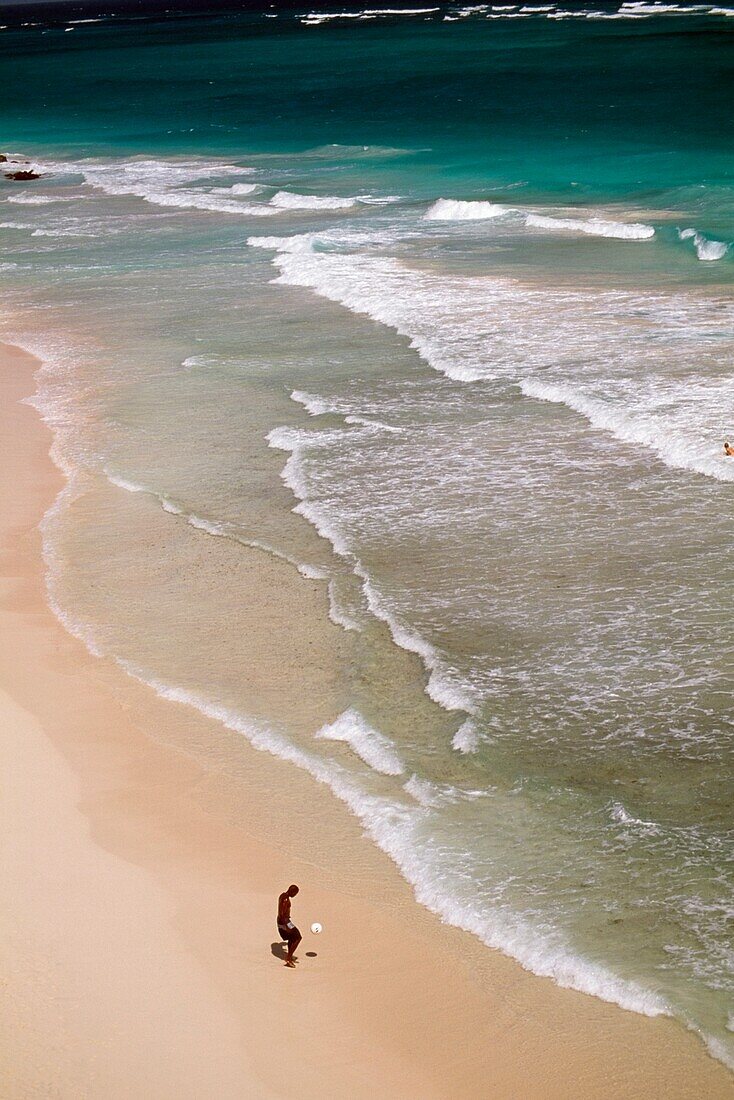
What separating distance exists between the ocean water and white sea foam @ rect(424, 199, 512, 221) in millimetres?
125

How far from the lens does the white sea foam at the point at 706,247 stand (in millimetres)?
28969

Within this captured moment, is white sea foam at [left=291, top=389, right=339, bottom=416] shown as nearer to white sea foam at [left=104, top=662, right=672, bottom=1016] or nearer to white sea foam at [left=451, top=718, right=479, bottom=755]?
white sea foam at [left=104, top=662, right=672, bottom=1016]

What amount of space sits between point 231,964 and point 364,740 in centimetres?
306

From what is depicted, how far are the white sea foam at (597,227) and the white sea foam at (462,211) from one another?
54.9 inches

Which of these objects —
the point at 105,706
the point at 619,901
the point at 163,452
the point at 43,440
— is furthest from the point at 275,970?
the point at 43,440

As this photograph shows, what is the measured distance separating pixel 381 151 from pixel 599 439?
36080mm

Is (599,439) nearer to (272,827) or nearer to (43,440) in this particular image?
(43,440)

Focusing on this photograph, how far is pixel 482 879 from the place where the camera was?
951 centimetres

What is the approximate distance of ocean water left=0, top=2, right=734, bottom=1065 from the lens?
391 inches

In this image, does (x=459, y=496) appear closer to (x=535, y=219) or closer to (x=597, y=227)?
(x=597, y=227)

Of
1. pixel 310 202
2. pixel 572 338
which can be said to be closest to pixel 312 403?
pixel 572 338

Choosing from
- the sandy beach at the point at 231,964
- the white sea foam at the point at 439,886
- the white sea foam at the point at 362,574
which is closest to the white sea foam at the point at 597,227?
the white sea foam at the point at 362,574

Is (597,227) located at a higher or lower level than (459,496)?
higher

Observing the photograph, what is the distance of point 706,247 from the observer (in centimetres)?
2953
